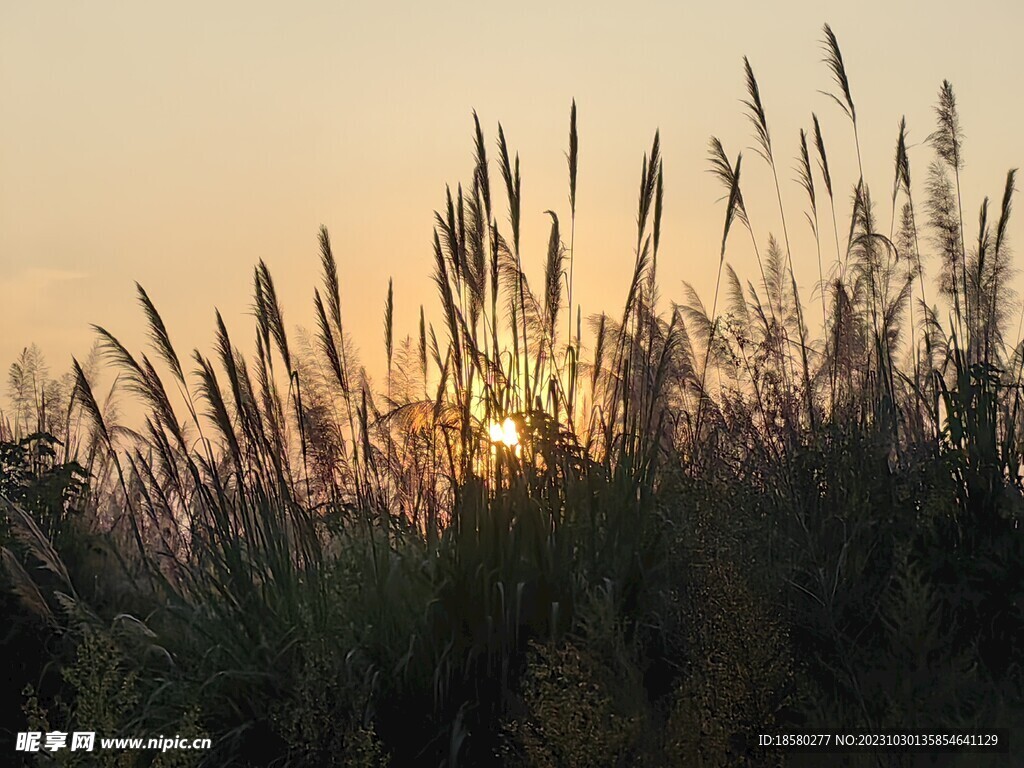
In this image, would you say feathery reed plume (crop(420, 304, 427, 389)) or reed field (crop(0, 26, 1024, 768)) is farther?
feathery reed plume (crop(420, 304, 427, 389))

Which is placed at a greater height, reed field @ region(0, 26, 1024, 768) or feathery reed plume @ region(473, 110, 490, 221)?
feathery reed plume @ region(473, 110, 490, 221)

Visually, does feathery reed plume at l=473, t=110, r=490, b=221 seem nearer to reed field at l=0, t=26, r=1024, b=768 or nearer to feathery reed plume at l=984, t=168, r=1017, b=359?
reed field at l=0, t=26, r=1024, b=768

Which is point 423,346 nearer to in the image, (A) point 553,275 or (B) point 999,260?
(A) point 553,275

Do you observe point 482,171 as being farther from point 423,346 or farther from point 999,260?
point 999,260

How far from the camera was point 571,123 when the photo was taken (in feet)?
17.9

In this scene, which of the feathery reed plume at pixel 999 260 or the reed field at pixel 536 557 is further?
the feathery reed plume at pixel 999 260

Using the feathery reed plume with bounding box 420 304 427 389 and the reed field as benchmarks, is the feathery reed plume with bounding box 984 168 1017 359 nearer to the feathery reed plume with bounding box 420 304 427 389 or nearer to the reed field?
the reed field

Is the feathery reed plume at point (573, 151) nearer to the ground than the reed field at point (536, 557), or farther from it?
farther from it

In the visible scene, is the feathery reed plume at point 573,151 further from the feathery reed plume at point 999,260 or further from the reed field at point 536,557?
the feathery reed plume at point 999,260

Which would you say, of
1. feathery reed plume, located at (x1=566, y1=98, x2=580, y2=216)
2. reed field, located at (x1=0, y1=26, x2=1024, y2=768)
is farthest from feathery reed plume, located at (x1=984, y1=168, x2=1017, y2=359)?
feathery reed plume, located at (x1=566, y1=98, x2=580, y2=216)

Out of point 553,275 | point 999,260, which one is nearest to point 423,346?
point 553,275

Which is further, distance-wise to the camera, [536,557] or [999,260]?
[999,260]

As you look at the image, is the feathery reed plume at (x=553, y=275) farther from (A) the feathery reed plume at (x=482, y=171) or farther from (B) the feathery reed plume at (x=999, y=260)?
(B) the feathery reed plume at (x=999, y=260)

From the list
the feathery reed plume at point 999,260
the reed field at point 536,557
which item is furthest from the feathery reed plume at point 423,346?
the feathery reed plume at point 999,260
